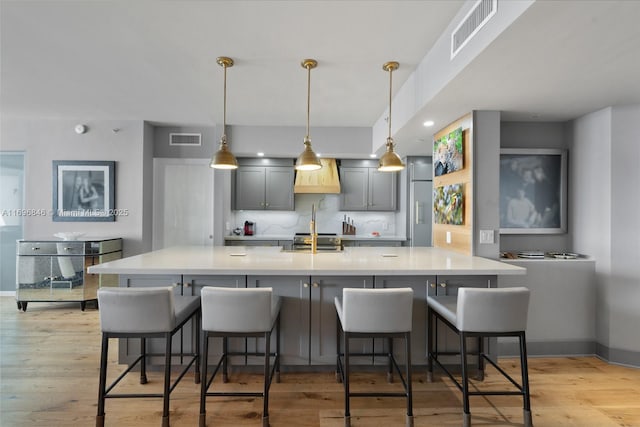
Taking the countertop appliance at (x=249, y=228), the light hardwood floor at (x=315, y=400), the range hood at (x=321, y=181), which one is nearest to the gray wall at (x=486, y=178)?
the light hardwood floor at (x=315, y=400)

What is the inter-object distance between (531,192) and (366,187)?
2.52m

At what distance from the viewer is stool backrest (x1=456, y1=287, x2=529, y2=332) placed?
198 centimetres

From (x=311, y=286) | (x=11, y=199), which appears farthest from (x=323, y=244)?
(x=11, y=199)

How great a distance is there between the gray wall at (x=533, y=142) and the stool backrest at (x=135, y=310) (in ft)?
10.3

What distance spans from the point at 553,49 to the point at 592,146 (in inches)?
70.9

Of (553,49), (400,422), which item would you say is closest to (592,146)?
(553,49)

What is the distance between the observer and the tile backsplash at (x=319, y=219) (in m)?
5.79

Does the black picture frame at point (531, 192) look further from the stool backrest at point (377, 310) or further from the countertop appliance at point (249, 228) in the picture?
the countertop appliance at point (249, 228)

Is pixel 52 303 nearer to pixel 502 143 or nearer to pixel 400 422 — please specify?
pixel 400 422

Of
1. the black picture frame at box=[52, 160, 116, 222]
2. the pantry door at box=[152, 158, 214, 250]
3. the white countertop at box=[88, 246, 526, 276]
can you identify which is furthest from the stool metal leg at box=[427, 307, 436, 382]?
the black picture frame at box=[52, 160, 116, 222]

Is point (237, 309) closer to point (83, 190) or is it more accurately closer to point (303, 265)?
point (303, 265)

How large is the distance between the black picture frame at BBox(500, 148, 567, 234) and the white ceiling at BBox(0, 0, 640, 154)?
1.27 feet

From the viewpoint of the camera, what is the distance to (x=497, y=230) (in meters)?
3.00

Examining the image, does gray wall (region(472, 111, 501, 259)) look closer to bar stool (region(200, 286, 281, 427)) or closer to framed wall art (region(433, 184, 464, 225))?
framed wall art (region(433, 184, 464, 225))
